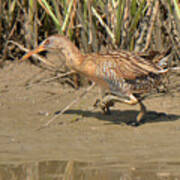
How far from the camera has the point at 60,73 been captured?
8.20m

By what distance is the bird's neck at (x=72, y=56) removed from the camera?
6754mm

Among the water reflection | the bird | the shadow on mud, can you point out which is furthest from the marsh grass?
the water reflection

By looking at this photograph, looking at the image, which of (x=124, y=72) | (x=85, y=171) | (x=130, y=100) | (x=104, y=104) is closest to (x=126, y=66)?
(x=124, y=72)

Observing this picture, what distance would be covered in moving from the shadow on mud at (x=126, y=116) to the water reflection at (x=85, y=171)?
1734 mm

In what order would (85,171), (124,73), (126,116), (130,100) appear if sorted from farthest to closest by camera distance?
(126,116)
(130,100)
(124,73)
(85,171)

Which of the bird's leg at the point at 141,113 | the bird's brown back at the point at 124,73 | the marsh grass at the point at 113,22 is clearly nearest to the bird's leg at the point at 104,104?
the bird's brown back at the point at 124,73

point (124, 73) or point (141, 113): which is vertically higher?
point (124, 73)

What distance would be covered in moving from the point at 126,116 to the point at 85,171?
2306 millimetres

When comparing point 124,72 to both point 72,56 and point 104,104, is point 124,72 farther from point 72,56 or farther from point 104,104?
point 72,56

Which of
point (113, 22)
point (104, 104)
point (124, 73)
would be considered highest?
point (113, 22)

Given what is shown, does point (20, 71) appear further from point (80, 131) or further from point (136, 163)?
point (136, 163)

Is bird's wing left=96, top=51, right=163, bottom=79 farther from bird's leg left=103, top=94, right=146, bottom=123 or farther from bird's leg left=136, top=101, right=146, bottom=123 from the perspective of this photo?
bird's leg left=136, top=101, right=146, bottom=123

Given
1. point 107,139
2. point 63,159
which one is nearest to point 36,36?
point 107,139

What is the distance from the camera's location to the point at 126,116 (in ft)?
23.4
